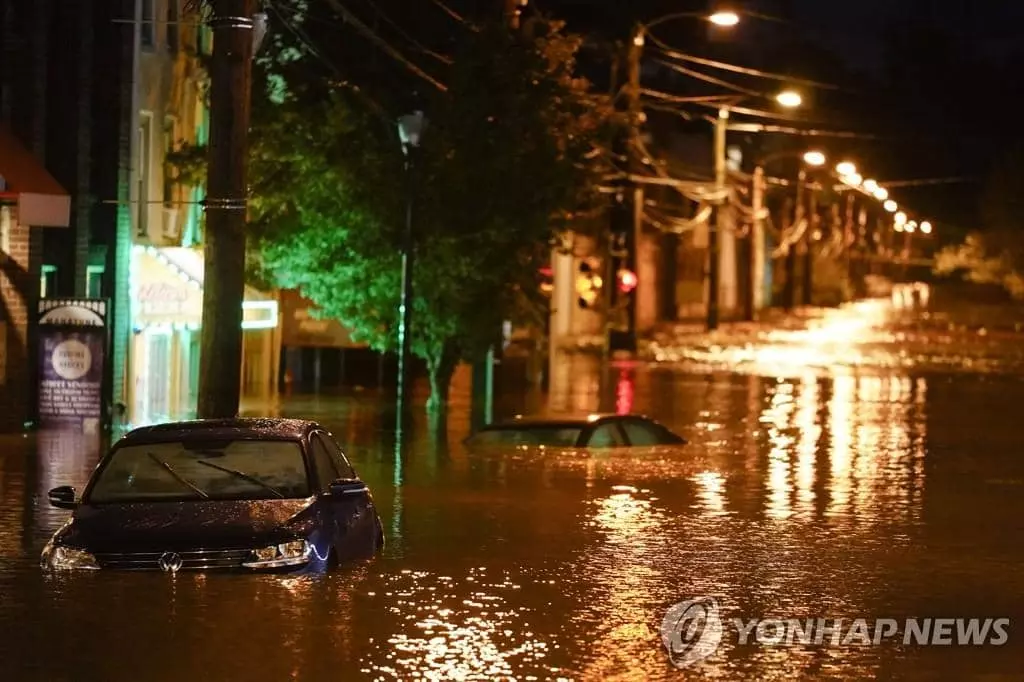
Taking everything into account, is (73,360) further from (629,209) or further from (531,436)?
(629,209)

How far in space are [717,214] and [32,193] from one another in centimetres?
5069

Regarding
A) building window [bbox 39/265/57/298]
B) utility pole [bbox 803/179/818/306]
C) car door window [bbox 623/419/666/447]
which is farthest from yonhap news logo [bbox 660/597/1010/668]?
utility pole [bbox 803/179/818/306]

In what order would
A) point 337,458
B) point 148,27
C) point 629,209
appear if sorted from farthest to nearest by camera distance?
point 629,209
point 148,27
point 337,458

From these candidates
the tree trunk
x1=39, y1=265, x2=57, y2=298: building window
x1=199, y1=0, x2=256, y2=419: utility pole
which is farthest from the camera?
the tree trunk

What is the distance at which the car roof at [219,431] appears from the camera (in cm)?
1269

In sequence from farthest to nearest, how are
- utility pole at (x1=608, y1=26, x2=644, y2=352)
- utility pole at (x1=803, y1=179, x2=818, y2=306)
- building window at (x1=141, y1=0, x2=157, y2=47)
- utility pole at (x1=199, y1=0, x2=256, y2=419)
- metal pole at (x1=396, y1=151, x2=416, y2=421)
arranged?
utility pole at (x1=803, y1=179, x2=818, y2=306), utility pole at (x1=608, y1=26, x2=644, y2=352), building window at (x1=141, y1=0, x2=157, y2=47), metal pole at (x1=396, y1=151, x2=416, y2=421), utility pole at (x1=199, y1=0, x2=256, y2=419)

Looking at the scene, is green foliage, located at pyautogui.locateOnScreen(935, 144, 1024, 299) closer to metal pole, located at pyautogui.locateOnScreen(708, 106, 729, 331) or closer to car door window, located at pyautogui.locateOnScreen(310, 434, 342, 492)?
metal pole, located at pyautogui.locateOnScreen(708, 106, 729, 331)

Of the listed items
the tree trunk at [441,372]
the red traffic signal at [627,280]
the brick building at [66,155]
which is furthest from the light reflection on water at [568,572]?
the red traffic signal at [627,280]

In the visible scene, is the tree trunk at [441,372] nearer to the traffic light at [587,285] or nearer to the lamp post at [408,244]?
the lamp post at [408,244]

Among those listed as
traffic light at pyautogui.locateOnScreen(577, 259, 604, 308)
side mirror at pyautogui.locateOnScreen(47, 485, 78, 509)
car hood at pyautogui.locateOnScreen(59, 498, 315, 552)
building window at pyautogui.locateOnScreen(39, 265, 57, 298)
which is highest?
traffic light at pyautogui.locateOnScreen(577, 259, 604, 308)

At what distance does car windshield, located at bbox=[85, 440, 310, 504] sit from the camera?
12266mm

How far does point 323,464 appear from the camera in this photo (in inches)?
512

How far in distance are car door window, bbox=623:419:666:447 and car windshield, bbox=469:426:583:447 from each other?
855mm

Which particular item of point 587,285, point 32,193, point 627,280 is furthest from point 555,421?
point 627,280
